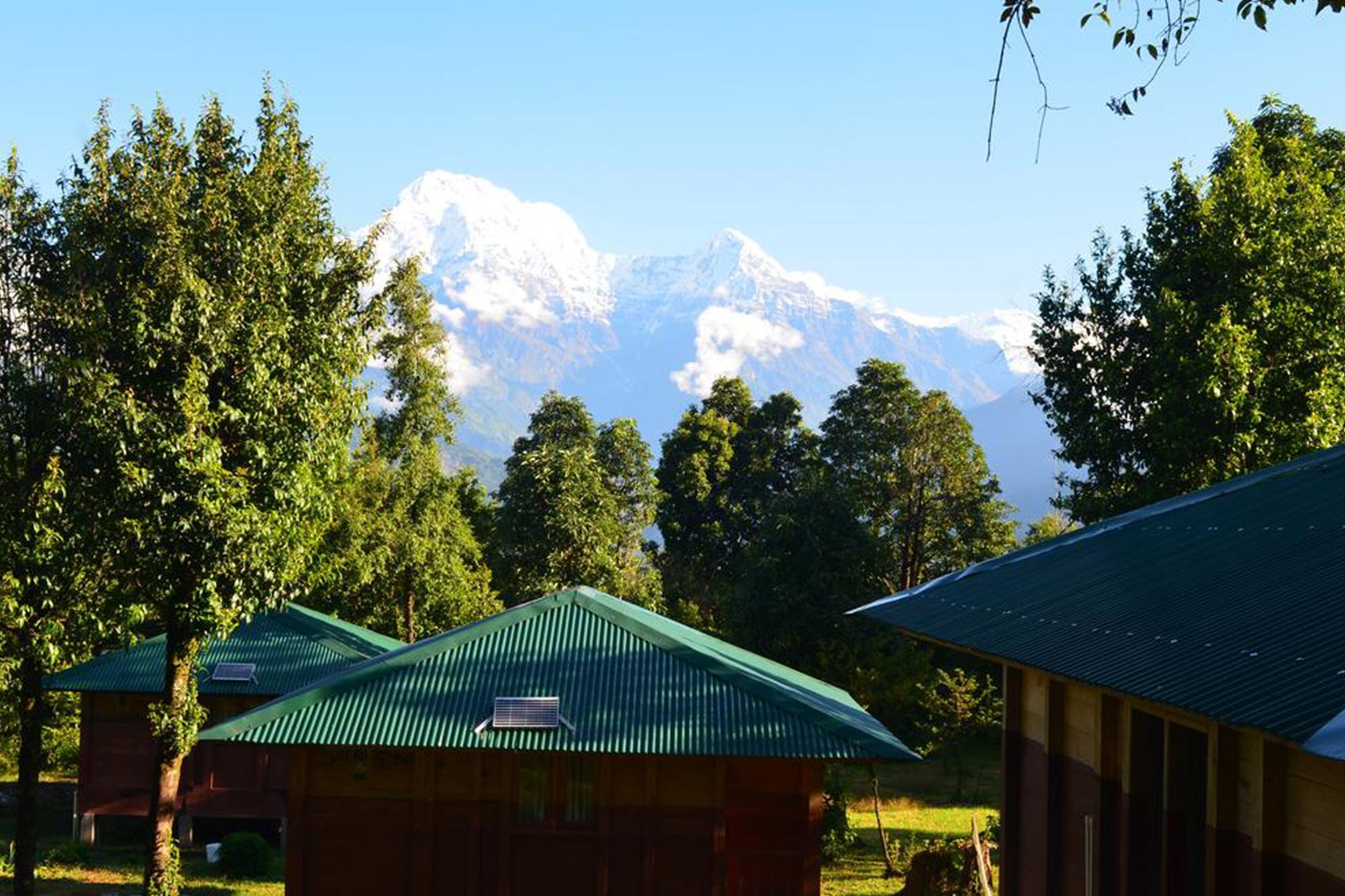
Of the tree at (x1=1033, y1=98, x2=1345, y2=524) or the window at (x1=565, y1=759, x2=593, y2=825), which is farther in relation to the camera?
the tree at (x1=1033, y1=98, x2=1345, y2=524)

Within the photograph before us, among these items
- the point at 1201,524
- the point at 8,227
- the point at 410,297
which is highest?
the point at 410,297

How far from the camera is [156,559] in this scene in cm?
1703

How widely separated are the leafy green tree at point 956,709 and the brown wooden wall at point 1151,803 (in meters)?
14.9

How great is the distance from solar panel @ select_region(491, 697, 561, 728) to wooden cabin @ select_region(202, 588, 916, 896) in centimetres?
3

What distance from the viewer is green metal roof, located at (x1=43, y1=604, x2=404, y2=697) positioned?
2558cm

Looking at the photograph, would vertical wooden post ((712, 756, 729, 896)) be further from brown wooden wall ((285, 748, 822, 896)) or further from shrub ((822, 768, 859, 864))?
shrub ((822, 768, 859, 864))

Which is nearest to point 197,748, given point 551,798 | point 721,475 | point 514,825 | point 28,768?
point 28,768

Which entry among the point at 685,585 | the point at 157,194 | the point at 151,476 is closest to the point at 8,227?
the point at 157,194

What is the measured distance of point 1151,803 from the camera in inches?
426

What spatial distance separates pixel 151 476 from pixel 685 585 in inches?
1435

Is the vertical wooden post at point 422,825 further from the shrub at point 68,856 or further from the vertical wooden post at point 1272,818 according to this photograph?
the shrub at point 68,856

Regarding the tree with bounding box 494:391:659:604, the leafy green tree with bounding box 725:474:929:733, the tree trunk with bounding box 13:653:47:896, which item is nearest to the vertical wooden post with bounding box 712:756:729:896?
the tree trunk with bounding box 13:653:47:896

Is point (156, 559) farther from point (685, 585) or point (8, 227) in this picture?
point (685, 585)

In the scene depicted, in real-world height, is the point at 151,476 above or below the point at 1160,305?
below
